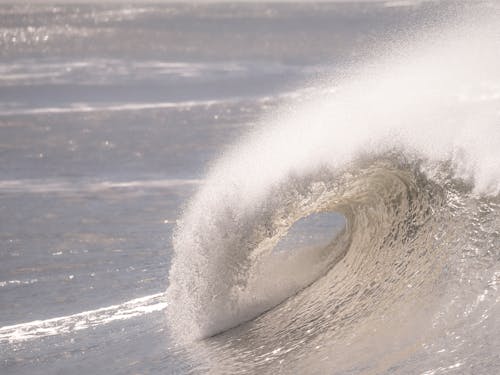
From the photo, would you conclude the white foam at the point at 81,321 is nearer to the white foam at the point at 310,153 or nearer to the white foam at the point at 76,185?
the white foam at the point at 310,153

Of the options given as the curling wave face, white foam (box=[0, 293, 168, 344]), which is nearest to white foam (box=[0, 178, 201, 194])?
the curling wave face

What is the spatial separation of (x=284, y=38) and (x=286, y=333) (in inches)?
919

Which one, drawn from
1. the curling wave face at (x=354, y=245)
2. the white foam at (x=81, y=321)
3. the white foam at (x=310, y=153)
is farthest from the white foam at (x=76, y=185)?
the white foam at (x=81, y=321)

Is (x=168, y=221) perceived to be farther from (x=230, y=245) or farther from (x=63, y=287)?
(x=230, y=245)

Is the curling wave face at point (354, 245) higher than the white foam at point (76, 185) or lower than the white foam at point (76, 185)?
lower

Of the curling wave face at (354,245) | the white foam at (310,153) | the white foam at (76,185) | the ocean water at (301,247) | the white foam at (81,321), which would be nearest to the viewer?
the curling wave face at (354,245)

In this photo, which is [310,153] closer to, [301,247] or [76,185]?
[301,247]

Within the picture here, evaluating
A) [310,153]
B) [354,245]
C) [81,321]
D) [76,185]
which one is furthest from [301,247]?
[76,185]

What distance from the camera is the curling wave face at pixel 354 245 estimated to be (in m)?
4.98

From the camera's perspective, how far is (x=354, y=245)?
6520 millimetres

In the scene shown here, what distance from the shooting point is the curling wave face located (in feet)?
16.3

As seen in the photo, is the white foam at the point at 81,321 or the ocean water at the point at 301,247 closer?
the ocean water at the point at 301,247

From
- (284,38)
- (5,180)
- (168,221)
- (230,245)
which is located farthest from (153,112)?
(284,38)

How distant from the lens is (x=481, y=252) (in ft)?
18.2
